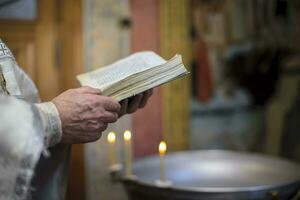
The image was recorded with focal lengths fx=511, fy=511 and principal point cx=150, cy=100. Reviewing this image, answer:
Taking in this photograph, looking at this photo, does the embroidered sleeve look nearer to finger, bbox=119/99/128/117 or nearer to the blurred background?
finger, bbox=119/99/128/117

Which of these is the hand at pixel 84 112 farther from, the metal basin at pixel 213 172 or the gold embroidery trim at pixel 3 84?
the metal basin at pixel 213 172

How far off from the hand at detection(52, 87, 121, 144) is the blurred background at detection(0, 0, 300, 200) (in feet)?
3.39

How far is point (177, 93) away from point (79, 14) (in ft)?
2.03

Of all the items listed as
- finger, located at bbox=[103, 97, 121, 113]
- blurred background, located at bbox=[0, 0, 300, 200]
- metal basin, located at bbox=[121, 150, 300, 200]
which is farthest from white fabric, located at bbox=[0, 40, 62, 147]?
blurred background, located at bbox=[0, 0, 300, 200]

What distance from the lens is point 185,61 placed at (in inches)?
97.8

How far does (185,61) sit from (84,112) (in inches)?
61.9

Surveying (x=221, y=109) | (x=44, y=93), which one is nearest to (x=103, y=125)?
(x=44, y=93)

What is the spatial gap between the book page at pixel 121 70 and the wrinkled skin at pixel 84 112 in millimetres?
49

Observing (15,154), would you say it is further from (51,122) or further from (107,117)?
(107,117)

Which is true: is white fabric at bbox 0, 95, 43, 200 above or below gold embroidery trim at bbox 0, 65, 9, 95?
below

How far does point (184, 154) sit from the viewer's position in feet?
5.93

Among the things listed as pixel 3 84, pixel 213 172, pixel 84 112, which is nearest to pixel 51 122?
pixel 84 112

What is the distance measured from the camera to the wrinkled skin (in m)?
0.94

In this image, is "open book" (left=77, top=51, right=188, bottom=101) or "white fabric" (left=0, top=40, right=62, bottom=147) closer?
"white fabric" (left=0, top=40, right=62, bottom=147)
